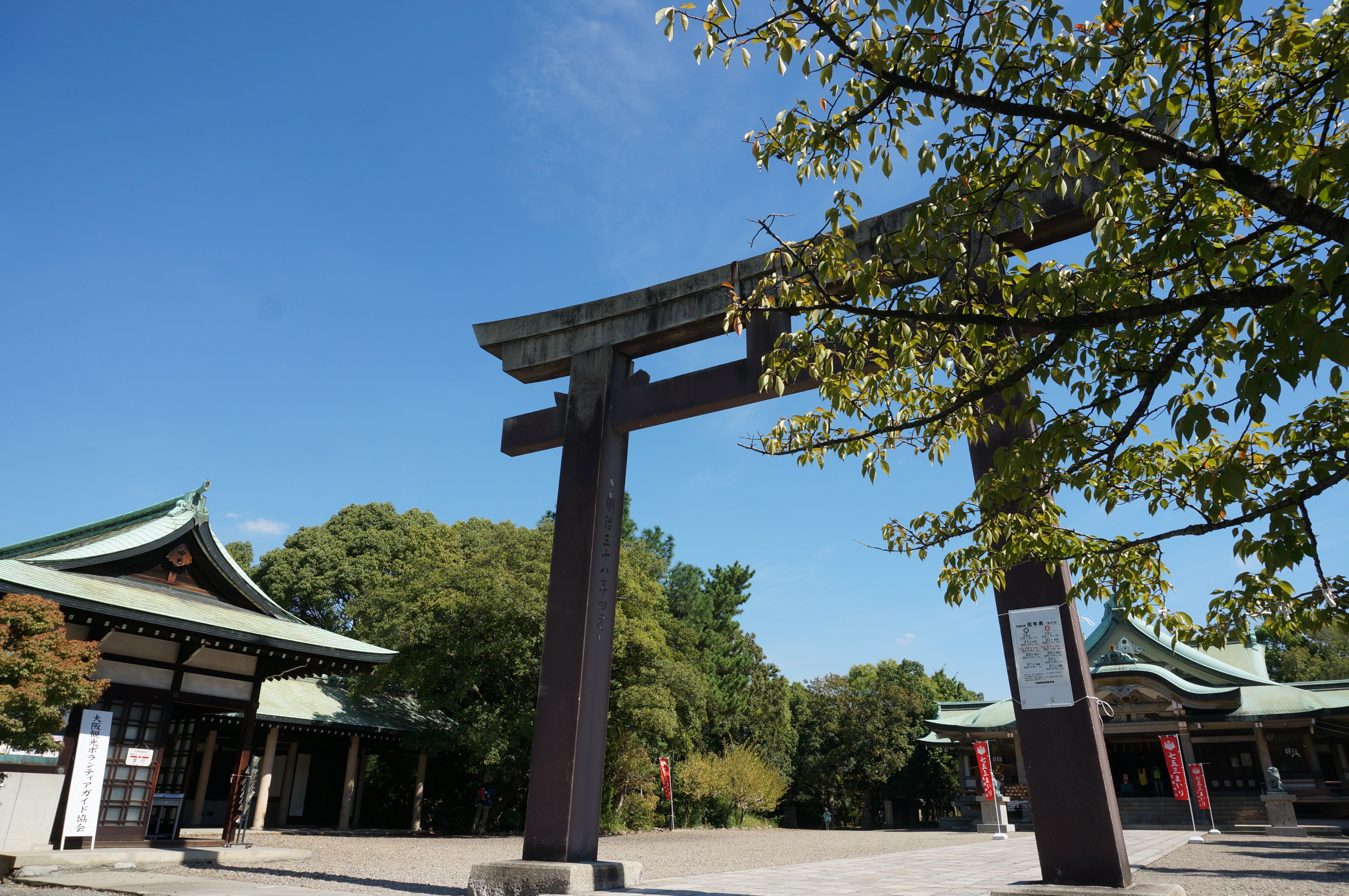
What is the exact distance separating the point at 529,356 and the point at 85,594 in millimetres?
7643

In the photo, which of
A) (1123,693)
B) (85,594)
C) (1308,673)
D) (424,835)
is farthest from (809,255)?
(1308,673)

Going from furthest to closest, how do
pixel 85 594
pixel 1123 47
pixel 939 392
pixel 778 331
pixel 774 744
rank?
pixel 774 744
pixel 85 594
pixel 778 331
pixel 939 392
pixel 1123 47

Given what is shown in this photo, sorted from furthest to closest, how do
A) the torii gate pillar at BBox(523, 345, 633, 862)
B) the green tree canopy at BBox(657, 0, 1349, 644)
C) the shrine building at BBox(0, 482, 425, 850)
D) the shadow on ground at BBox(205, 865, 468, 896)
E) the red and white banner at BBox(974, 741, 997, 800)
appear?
the red and white banner at BBox(974, 741, 997, 800) → the shrine building at BBox(0, 482, 425, 850) → the shadow on ground at BBox(205, 865, 468, 896) → the torii gate pillar at BBox(523, 345, 633, 862) → the green tree canopy at BBox(657, 0, 1349, 644)

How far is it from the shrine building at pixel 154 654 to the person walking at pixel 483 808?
16.9ft

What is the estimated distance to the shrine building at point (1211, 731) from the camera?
19969mm

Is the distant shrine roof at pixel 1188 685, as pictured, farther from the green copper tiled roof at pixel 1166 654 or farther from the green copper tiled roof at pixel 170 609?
the green copper tiled roof at pixel 170 609

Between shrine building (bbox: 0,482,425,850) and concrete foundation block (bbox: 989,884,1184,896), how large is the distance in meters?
11.1

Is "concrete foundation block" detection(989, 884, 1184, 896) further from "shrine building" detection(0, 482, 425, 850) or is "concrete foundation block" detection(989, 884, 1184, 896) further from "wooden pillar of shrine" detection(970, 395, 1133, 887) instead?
"shrine building" detection(0, 482, 425, 850)

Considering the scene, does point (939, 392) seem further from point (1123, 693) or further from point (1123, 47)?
point (1123, 693)

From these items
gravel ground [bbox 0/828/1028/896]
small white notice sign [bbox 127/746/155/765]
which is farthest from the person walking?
small white notice sign [bbox 127/746/155/765]

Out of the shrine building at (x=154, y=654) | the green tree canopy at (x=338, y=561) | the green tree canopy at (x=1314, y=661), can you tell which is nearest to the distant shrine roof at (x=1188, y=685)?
the green tree canopy at (x=1314, y=661)

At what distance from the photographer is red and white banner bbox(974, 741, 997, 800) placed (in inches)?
827

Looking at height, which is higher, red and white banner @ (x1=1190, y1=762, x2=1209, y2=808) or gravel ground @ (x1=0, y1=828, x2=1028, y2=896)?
red and white banner @ (x1=1190, y1=762, x2=1209, y2=808)

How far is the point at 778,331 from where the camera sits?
621 cm
